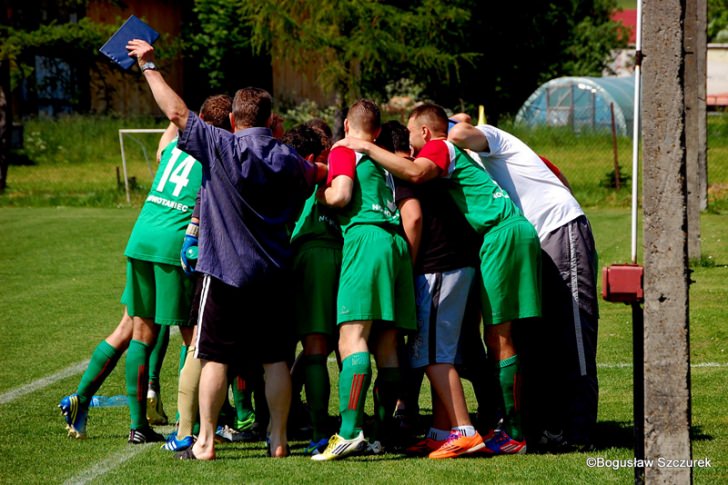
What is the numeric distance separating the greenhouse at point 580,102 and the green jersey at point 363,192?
28921mm

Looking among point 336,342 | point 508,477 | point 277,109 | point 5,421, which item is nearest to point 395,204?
point 336,342

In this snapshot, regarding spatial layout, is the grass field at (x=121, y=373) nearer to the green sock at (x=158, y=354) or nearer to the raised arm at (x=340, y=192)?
the green sock at (x=158, y=354)

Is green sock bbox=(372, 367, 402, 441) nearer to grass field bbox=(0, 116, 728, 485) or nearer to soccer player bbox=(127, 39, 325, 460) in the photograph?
grass field bbox=(0, 116, 728, 485)

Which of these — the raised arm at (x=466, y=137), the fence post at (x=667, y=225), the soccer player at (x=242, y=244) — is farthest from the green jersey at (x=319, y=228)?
the fence post at (x=667, y=225)

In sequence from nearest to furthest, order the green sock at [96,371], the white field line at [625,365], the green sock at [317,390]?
the green sock at [317,390], the green sock at [96,371], the white field line at [625,365]

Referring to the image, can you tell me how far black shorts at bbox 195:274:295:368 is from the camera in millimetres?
5926

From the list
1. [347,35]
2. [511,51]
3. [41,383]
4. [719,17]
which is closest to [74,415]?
[41,383]

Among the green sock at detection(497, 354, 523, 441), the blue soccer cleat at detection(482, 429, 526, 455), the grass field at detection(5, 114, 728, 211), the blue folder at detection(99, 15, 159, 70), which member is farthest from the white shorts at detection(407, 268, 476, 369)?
the grass field at detection(5, 114, 728, 211)

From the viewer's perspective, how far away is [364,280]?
602 cm

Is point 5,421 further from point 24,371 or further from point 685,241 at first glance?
point 685,241

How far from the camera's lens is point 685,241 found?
14.3ft

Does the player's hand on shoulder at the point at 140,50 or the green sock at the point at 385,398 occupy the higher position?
the player's hand on shoulder at the point at 140,50

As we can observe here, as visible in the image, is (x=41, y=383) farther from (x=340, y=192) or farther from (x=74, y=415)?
(x=340, y=192)

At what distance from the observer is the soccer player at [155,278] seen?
655cm
